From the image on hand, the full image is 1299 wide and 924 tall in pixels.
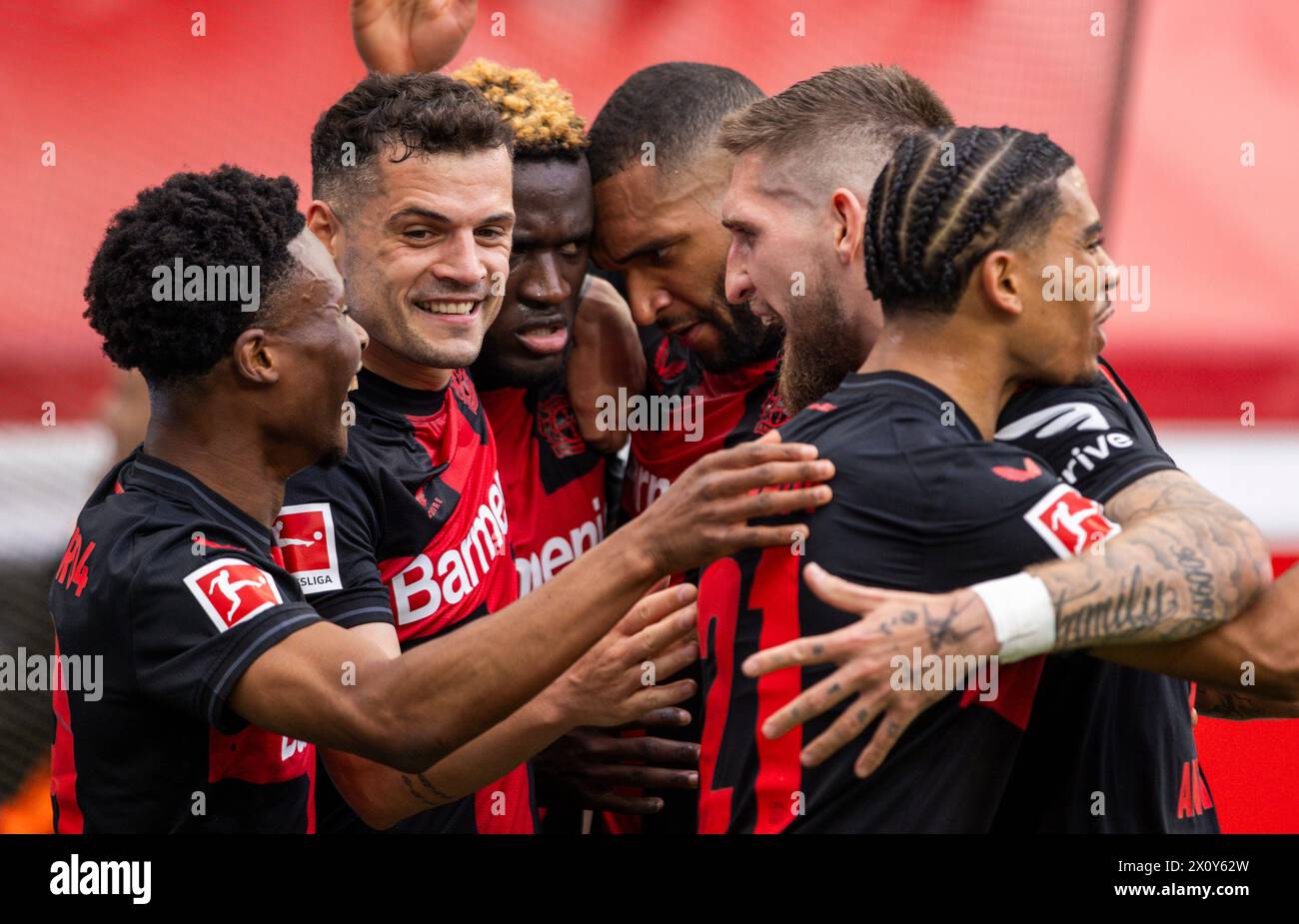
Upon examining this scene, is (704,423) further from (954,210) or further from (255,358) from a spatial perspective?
(954,210)

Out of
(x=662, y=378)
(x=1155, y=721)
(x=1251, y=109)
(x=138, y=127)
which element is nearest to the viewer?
(x=1155, y=721)

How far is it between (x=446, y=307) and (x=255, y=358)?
0.83 meters

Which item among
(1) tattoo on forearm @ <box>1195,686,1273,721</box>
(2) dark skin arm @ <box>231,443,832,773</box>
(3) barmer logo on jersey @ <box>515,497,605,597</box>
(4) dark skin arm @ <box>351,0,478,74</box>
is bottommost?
(1) tattoo on forearm @ <box>1195,686,1273,721</box>

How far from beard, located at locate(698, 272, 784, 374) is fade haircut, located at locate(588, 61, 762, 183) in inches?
16.8

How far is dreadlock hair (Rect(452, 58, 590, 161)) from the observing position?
3.78 metres

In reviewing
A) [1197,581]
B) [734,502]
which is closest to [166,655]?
[734,502]

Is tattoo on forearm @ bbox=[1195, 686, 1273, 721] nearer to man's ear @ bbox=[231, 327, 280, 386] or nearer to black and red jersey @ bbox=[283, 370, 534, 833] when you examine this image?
black and red jersey @ bbox=[283, 370, 534, 833]

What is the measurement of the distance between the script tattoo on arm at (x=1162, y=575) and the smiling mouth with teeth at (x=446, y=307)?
69.1 inches

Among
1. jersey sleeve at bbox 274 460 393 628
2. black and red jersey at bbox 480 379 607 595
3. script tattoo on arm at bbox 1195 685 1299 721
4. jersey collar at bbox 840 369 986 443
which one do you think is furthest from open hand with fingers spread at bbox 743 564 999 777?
black and red jersey at bbox 480 379 607 595

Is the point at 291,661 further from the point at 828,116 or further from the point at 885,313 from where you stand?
the point at 828,116

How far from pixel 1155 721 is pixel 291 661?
148cm

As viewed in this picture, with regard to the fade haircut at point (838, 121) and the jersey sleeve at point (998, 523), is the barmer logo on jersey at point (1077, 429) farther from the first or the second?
the fade haircut at point (838, 121)
